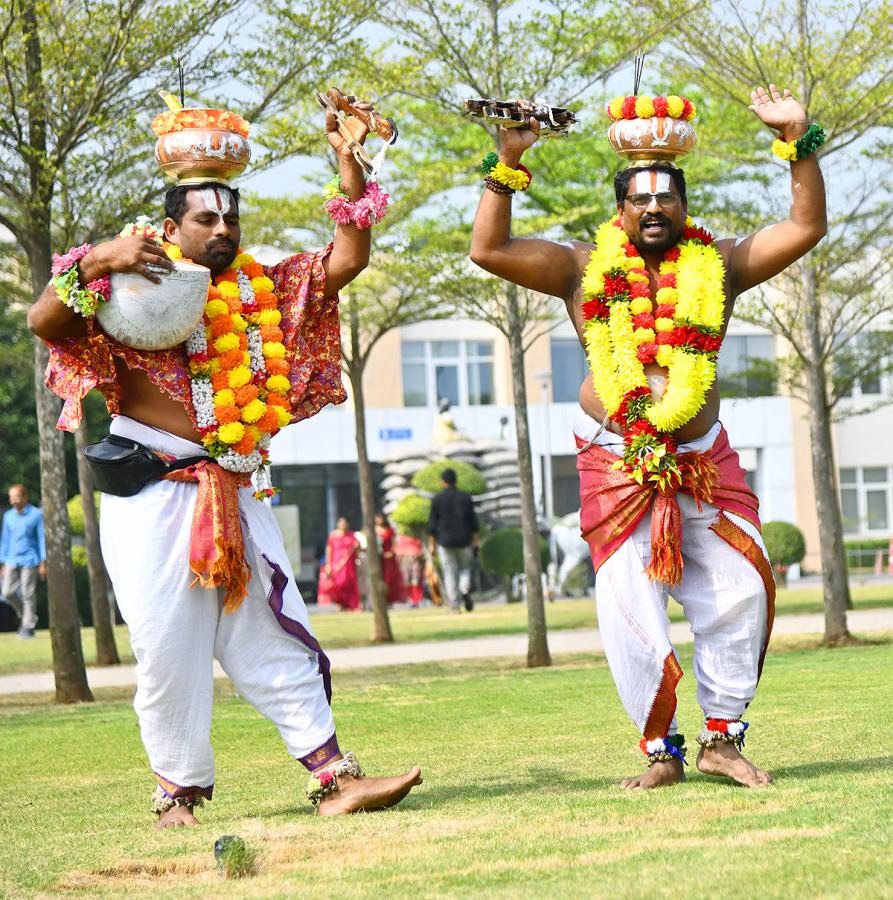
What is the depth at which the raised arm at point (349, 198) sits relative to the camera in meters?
5.92

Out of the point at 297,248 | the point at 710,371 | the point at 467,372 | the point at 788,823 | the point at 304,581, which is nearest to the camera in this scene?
the point at 788,823

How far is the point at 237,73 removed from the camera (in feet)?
38.7

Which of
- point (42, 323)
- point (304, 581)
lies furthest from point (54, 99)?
point (304, 581)

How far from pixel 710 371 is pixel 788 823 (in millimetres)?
1850

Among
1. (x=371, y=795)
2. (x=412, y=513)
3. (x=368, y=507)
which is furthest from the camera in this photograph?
(x=412, y=513)

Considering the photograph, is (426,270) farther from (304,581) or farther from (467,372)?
(467,372)

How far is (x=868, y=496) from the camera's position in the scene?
43688 millimetres

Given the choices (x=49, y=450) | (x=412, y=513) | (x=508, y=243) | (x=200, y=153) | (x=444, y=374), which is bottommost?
(x=412, y=513)

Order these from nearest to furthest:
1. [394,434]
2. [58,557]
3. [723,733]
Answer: [723,733] → [58,557] → [394,434]

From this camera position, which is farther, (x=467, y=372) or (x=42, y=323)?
(x=467, y=372)

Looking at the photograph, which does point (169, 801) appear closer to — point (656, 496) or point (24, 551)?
point (656, 496)

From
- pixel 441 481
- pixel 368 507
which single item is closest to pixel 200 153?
pixel 368 507

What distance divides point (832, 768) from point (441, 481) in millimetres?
A: 22455

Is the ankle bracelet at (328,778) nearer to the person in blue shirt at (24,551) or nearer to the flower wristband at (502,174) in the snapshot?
the flower wristband at (502,174)
